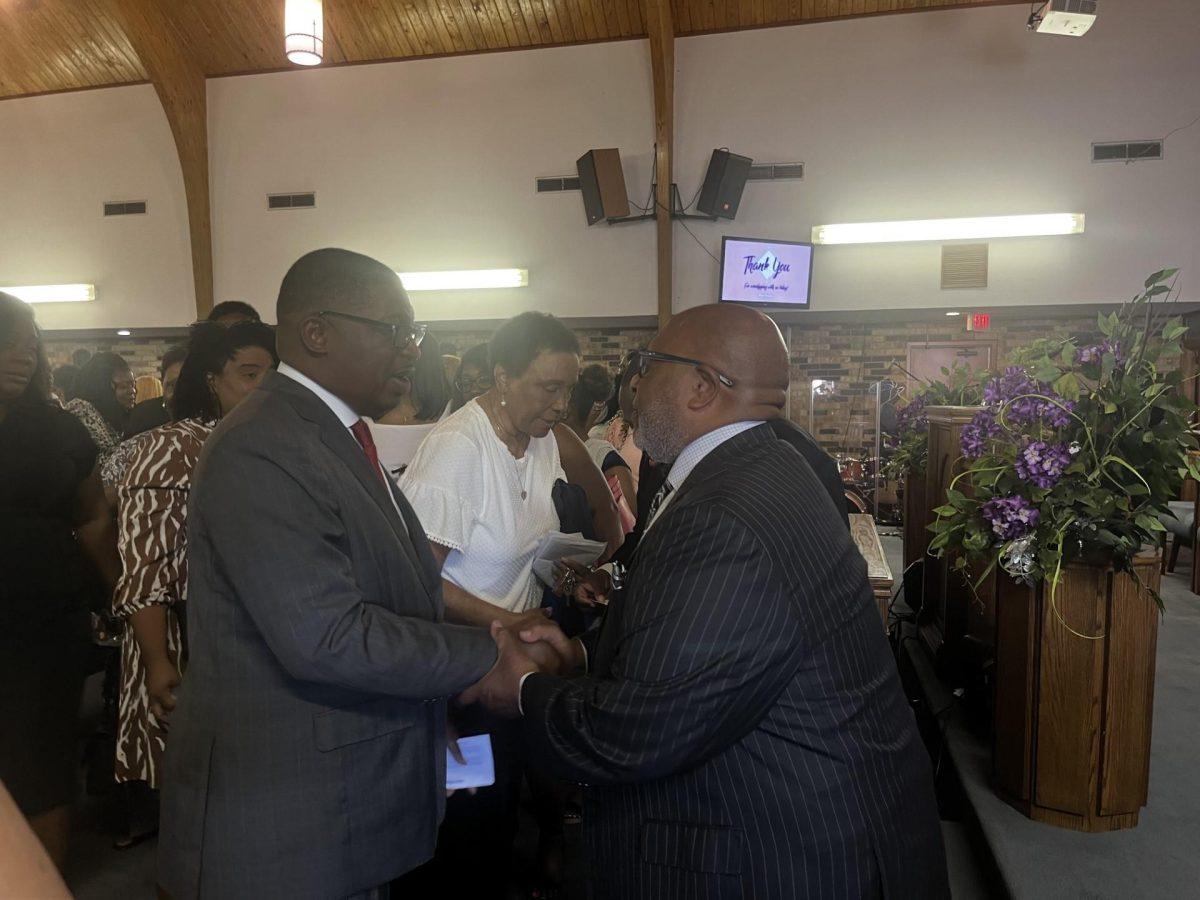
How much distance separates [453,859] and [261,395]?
50.9 inches

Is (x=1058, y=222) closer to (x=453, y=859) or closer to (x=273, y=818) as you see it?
(x=453, y=859)

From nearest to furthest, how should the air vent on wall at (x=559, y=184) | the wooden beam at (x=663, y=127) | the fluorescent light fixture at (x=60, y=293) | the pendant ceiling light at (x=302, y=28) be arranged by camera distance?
the pendant ceiling light at (x=302, y=28), the wooden beam at (x=663, y=127), the air vent on wall at (x=559, y=184), the fluorescent light fixture at (x=60, y=293)

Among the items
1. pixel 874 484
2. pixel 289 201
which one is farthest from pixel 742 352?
pixel 289 201

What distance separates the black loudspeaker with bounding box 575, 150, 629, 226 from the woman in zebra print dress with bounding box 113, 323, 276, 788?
22.7 feet

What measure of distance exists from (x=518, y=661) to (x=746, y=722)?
486 mm

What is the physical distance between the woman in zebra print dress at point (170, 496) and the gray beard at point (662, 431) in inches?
40.7

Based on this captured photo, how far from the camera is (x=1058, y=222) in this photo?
320 inches

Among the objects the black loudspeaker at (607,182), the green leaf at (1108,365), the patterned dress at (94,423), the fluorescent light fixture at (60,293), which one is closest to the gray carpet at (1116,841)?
the green leaf at (1108,365)

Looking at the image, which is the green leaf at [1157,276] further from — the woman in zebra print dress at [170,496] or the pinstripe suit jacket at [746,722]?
the woman in zebra print dress at [170,496]

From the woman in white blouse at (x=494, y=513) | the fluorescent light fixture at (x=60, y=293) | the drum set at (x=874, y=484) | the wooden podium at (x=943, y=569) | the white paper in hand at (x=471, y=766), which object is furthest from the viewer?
the fluorescent light fixture at (x=60, y=293)

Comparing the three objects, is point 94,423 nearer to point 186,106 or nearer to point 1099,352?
point 1099,352

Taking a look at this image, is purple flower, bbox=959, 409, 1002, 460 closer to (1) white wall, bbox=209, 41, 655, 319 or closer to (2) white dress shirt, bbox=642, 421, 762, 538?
(2) white dress shirt, bbox=642, 421, 762, 538

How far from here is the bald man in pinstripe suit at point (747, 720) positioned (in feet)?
3.43

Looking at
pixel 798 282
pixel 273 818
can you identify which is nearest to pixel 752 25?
pixel 798 282
